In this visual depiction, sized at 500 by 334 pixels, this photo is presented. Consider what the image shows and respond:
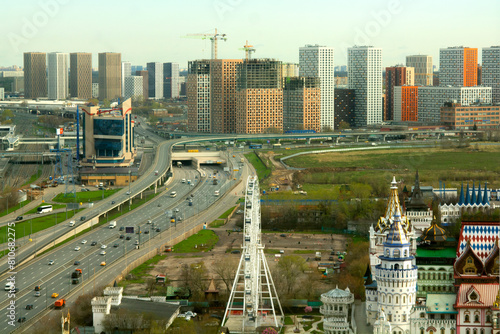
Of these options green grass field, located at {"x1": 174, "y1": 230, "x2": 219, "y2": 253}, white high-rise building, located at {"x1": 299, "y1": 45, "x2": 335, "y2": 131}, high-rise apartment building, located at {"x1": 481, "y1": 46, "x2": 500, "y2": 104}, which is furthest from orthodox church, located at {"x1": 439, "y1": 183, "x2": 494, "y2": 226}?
high-rise apartment building, located at {"x1": 481, "y1": 46, "x2": 500, "y2": 104}

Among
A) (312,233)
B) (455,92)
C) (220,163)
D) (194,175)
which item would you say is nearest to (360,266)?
(312,233)

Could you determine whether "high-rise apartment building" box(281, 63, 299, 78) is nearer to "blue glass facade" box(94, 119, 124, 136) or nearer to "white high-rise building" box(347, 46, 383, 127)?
"white high-rise building" box(347, 46, 383, 127)

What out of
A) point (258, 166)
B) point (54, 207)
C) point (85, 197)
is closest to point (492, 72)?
point (258, 166)

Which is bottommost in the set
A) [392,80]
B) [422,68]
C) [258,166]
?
[258,166]

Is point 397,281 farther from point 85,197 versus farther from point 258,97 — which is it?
point 258,97

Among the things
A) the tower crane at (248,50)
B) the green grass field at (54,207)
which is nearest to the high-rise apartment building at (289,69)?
the tower crane at (248,50)

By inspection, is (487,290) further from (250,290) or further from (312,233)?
(312,233)
